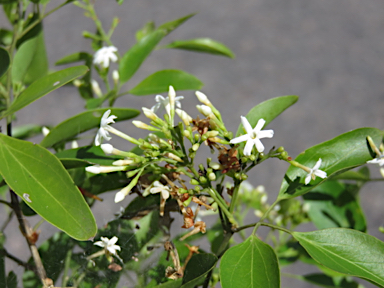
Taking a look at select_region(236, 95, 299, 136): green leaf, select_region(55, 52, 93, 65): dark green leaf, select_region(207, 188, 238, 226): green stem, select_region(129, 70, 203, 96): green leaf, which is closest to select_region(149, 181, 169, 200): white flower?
select_region(207, 188, 238, 226): green stem

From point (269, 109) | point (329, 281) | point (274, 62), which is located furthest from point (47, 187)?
point (274, 62)

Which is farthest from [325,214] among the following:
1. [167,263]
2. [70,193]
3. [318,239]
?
[70,193]

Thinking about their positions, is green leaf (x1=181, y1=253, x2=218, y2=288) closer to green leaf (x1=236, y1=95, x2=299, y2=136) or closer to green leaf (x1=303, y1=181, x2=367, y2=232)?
green leaf (x1=236, y1=95, x2=299, y2=136)

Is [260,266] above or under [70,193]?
under

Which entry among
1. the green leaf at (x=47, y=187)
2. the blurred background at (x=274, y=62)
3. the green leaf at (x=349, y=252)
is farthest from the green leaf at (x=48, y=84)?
the blurred background at (x=274, y=62)

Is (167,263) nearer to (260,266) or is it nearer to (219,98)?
(260,266)

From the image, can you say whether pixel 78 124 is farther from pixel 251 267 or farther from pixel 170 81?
pixel 251 267

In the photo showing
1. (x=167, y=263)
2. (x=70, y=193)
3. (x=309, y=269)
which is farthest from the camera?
(x=309, y=269)
